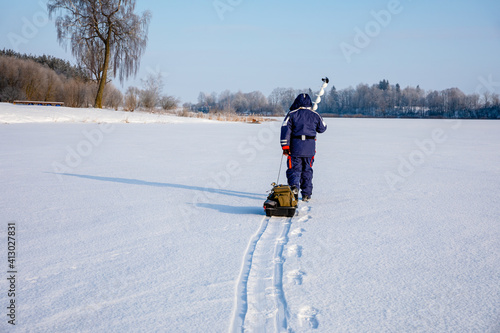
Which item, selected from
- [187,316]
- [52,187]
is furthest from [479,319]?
[52,187]

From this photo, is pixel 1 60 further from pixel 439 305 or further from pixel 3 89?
pixel 439 305

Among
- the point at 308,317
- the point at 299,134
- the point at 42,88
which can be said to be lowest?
the point at 308,317

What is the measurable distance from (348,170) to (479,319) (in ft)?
19.1

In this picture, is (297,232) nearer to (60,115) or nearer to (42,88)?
(60,115)

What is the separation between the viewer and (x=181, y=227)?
397cm

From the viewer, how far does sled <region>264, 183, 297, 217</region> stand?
431 cm

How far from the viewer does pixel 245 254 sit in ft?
10.3

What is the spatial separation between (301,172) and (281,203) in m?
1.13

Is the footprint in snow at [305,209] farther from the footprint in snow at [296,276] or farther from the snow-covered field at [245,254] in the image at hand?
the footprint in snow at [296,276]

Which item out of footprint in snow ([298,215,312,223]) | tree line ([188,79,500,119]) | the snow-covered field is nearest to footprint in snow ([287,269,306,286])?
the snow-covered field

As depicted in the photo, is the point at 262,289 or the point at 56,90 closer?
the point at 262,289

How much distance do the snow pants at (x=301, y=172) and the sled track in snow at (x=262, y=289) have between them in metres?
1.57

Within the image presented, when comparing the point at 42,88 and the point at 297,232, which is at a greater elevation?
the point at 42,88

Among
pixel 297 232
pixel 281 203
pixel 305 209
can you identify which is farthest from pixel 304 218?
pixel 297 232
